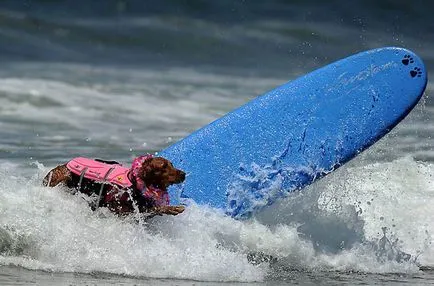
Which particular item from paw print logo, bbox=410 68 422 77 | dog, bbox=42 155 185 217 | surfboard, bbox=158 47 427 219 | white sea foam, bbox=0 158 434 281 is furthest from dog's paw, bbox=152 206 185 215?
paw print logo, bbox=410 68 422 77

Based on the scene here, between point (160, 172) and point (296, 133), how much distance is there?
4.76 ft

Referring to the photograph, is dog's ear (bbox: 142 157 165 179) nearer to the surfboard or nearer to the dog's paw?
the dog's paw

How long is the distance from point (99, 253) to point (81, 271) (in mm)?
196

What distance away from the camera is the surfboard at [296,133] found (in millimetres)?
7141

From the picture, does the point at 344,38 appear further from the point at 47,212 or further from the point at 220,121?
the point at 47,212

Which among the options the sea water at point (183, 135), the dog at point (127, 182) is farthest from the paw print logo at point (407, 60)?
the dog at point (127, 182)

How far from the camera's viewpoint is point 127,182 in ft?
20.6

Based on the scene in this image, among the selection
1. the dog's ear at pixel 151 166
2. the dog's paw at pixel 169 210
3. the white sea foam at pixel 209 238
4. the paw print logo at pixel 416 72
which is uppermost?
the paw print logo at pixel 416 72

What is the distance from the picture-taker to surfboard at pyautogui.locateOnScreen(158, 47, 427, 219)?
714cm

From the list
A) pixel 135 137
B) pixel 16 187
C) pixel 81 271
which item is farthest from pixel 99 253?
pixel 135 137

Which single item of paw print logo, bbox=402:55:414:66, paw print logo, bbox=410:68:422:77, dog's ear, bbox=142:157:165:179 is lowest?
dog's ear, bbox=142:157:165:179

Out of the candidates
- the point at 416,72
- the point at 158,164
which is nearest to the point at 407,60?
the point at 416,72

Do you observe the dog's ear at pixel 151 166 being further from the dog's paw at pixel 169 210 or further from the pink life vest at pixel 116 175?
the dog's paw at pixel 169 210

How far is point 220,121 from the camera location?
757 centimetres
